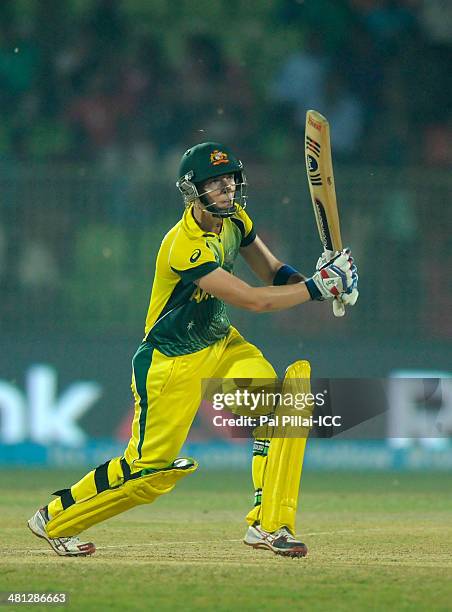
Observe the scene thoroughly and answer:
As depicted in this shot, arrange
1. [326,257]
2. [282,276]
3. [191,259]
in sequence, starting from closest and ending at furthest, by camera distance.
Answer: [191,259] < [326,257] < [282,276]

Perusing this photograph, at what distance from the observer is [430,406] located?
1159cm

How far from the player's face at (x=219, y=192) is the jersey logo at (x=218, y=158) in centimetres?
7

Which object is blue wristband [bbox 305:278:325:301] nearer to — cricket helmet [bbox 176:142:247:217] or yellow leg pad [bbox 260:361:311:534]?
yellow leg pad [bbox 260:361:311:534]

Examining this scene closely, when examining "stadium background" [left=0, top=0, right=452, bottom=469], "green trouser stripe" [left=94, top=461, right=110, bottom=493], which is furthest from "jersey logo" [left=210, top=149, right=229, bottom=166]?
"stadium background" [left=0, top=0, right=452, bottom=469]

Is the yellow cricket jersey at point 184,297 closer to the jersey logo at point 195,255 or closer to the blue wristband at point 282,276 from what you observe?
the jersey logo at point 195,255

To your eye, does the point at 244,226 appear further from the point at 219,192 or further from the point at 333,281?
the point at 333,281

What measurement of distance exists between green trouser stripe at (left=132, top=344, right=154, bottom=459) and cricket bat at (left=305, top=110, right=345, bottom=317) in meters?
1.03

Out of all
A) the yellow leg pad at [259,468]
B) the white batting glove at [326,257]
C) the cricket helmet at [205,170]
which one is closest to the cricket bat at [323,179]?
the white batting glove at [326,257]

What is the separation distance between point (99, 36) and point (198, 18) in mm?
1017

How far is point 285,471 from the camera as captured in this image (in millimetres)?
6566

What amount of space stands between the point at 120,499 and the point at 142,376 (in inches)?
22.9

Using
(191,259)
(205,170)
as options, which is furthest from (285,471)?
(205,170)

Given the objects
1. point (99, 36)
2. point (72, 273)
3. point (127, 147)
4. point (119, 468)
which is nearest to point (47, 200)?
point (72, 273)

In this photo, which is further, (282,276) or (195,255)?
(282,276)
